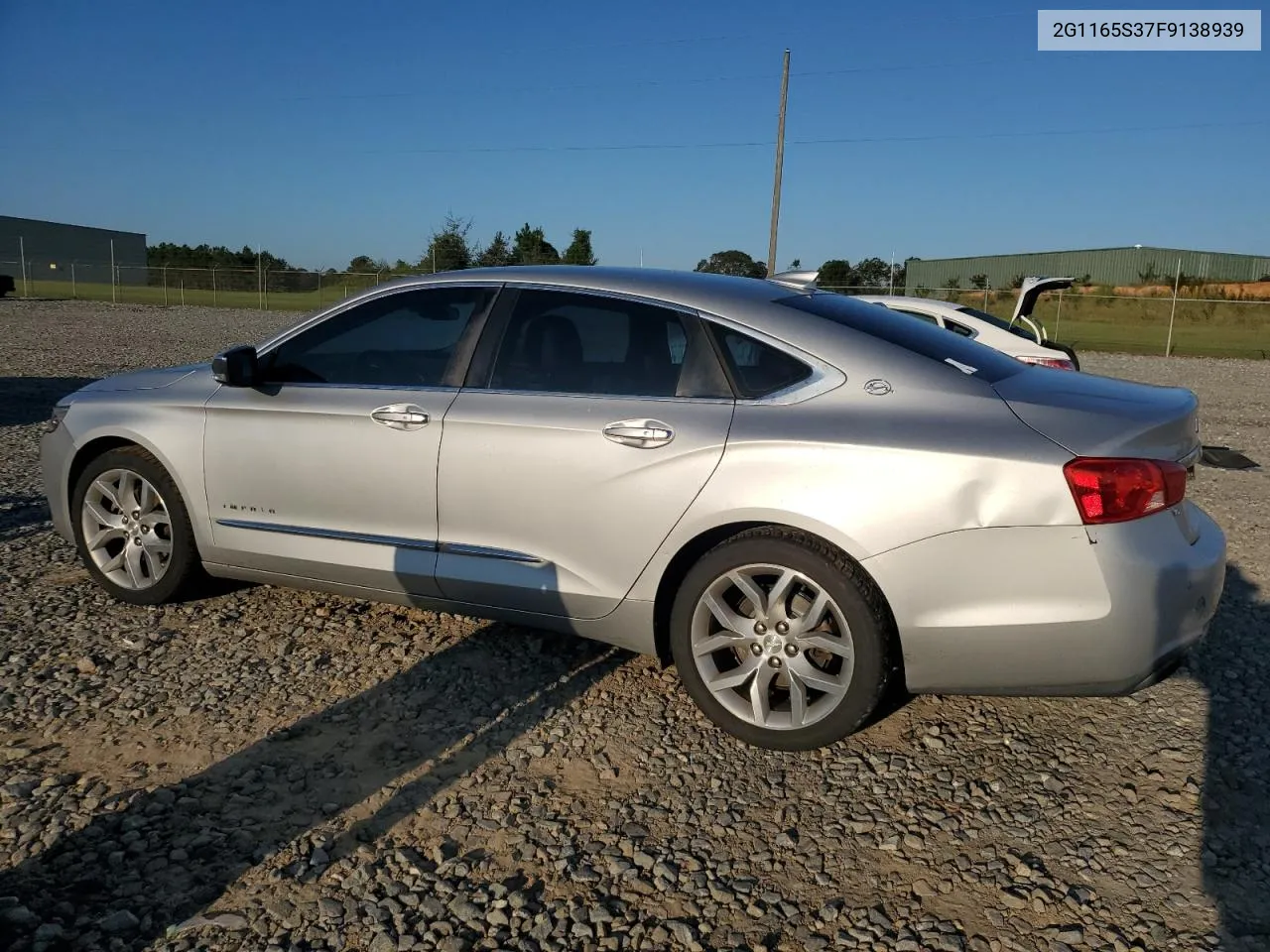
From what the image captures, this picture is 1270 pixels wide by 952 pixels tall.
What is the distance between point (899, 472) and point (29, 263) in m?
53.4

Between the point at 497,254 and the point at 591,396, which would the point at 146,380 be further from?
the point at 497,254

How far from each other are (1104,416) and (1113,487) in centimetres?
27

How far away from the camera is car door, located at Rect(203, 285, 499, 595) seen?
394cm

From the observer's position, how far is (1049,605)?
2992 mm

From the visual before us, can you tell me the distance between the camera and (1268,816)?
10.00ft

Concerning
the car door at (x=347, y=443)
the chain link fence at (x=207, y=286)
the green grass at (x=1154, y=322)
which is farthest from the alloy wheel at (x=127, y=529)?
the chain link fence at (x=207, y=286)

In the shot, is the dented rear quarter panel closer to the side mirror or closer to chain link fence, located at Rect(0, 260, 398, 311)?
the side mirror

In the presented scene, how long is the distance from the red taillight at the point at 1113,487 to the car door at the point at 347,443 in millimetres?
2212

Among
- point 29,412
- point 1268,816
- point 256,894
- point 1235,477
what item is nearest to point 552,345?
point 256,894

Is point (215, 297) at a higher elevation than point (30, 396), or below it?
higher

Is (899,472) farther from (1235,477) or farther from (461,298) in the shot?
(1235,477)

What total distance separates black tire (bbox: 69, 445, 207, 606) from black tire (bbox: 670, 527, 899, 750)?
2343 mm

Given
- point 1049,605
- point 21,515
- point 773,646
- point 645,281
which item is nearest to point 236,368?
point 645,281

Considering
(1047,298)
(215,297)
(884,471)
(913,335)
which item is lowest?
(884,471)
